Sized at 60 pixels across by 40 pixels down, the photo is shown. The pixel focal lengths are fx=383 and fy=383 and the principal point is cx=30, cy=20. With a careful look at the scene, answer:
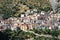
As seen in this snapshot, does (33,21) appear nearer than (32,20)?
Yes

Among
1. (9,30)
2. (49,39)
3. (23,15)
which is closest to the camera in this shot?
(49,39)

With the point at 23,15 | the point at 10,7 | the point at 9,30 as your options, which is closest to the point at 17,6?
the point at 10,7

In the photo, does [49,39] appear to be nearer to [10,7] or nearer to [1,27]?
[1,27]

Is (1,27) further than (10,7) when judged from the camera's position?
No

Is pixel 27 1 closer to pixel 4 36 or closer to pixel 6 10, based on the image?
pixel 6 10

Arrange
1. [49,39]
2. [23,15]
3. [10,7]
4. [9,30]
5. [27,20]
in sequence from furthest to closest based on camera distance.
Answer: [10,7] → [23,15] → [27,20] → [9,30] → [49,39]

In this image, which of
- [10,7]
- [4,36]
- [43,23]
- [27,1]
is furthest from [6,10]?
[4,36]
